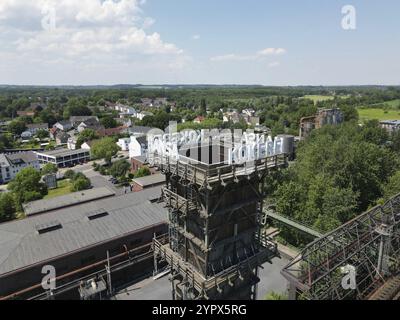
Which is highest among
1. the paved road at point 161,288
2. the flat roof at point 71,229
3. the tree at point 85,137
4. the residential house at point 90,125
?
the residential house at point 90,125

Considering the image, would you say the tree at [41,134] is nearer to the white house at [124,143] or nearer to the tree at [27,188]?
the white house at [124,143]

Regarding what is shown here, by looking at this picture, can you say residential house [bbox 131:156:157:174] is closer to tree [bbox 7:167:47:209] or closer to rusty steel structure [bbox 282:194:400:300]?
tree [bbox 7:167:47:209]

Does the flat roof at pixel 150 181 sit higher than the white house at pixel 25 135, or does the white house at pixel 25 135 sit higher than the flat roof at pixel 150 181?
the white house at pixel 25 135

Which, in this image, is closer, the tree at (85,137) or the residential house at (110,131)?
the tree at (85,137)

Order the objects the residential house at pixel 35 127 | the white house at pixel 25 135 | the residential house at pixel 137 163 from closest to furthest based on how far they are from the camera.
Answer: the residential house at pixel 137 163 < the white house at pixel 25 135 < the residential house at pixel 35 127

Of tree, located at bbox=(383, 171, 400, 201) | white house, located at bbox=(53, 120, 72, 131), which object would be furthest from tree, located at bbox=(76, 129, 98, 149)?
tree, located at bbox=(383, 171, 400, 201)

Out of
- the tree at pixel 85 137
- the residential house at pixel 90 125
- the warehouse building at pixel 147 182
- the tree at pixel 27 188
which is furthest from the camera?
the residential house at pixel 90 125

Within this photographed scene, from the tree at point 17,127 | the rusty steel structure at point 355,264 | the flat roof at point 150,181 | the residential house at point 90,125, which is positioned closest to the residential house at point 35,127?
the tree at point 17,127
